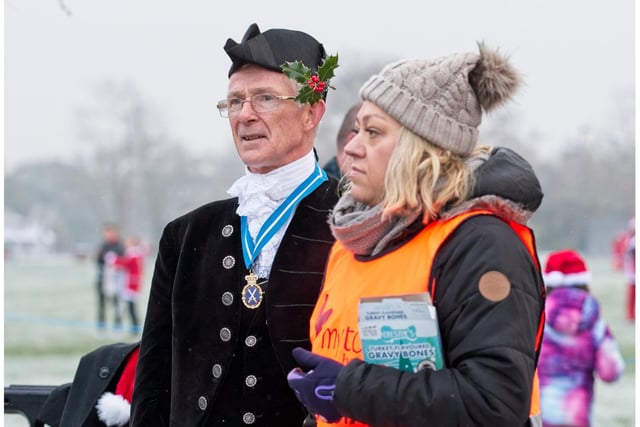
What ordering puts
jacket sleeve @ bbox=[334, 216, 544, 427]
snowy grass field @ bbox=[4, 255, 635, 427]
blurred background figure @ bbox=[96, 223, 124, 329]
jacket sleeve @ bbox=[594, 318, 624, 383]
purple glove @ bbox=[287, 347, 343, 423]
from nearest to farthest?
jacket sleeve @ bbox=[334, 216, 544, 427]
purple glove @ bbox=[287, 347, 343, 423]
jacket sleeve @ bbox=[594, 318, 624, 383]
snowy grass field @ bbox=[4, 255, 635, 427]
blurred background figure @ bbox=[96, 223, 124, 329]

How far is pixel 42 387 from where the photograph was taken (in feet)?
11.7

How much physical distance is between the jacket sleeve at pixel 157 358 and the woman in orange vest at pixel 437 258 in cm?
71

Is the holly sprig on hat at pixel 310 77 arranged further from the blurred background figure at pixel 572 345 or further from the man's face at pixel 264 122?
the blurred background figure at pixel 572 345

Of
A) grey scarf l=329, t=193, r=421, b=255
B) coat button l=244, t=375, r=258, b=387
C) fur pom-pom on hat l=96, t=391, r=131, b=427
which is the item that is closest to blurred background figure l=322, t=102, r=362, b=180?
fur pom-pom on hat l=96, t=391, r=131, b=427

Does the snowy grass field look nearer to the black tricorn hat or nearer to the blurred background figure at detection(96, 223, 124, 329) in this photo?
the blurred background figure at detection(96, 223, 124, 329)

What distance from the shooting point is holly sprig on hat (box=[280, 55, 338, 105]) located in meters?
2.57

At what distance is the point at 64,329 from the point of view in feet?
47.9

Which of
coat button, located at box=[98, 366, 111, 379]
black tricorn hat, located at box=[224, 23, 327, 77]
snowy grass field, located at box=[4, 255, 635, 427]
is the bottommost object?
snowy grass field, located at box=[4, 255, 635, 427]

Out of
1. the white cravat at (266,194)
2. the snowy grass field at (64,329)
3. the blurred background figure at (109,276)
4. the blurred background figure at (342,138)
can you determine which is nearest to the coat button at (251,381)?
the white cravat at (266,194)

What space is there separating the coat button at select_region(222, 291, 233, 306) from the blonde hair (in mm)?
745

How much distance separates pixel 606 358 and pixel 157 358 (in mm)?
3108

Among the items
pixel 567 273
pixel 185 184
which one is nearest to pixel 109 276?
pixel 567 273

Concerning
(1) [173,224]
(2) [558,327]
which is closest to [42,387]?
(1) [173,224]

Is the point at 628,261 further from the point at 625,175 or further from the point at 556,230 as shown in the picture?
the point at 625,175
